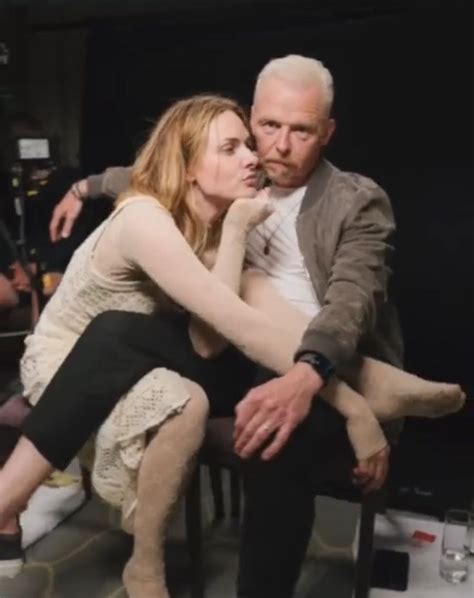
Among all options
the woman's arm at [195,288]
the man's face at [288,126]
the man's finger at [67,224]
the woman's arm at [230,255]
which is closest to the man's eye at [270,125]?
the man's face at [288,126]

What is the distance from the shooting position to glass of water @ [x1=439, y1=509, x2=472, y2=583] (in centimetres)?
161

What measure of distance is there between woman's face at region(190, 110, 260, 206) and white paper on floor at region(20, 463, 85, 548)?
0.76 m

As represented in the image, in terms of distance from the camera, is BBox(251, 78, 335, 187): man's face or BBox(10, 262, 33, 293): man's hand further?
BBox(10, 262, 33, 293): man's hand

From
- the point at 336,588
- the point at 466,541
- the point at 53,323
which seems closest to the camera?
the point at 53,323

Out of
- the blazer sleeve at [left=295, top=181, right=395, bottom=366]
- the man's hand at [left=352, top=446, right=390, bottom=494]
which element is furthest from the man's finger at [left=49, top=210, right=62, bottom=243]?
the man's hand at [left=352, top=446, right=390, bottom=494]

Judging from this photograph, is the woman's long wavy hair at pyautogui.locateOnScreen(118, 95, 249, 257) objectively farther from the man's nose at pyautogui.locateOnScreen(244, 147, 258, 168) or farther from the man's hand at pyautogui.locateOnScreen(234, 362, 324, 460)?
the man's hand at pyautogui.locateOnScreen(234, 362, 324, 460)

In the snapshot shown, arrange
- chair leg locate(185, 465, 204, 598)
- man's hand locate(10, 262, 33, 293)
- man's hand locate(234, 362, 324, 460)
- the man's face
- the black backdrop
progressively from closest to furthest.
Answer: man's hand locate(234, 362, 324, 460), the man's face, chair leg locate(185, 465, 204, 598), the black backdrop, man's hand locate(10, 262, 33, 293)

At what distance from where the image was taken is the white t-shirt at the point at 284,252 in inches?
56.8

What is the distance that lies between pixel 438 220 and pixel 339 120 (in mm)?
279

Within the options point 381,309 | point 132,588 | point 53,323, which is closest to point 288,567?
point 132,588

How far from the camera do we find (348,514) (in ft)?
5.86

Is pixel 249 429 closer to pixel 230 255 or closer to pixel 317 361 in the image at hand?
pixel 317 361

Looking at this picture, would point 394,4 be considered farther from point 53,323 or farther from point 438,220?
point 53,323

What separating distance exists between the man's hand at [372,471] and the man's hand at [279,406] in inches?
5.9
